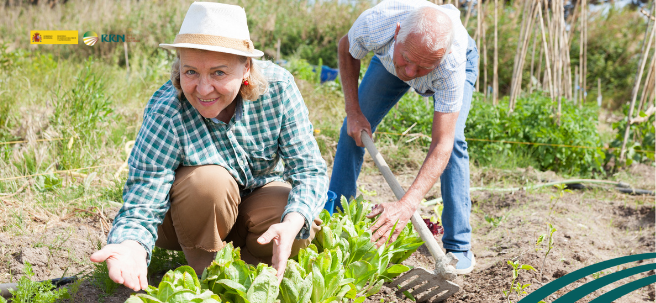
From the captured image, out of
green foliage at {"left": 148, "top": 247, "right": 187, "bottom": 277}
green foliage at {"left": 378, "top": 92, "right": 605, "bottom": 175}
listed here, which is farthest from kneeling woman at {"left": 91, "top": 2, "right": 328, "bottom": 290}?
green foliage at {"left": 378, "top": 92, "right": 605, "bottom": 175}

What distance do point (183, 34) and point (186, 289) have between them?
0.79 m

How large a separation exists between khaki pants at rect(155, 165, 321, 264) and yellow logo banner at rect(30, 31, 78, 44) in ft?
17.2

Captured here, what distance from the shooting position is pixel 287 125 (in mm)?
1870

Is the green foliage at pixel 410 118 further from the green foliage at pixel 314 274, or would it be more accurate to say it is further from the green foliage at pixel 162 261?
the green foliage at pixel 162 261

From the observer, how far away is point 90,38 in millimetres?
6305

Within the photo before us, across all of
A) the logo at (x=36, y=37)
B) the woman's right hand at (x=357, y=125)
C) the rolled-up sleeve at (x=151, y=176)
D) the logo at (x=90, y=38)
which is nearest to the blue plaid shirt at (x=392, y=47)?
the woman's right hand at (x=357, y=125)

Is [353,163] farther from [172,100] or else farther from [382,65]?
[172,100]

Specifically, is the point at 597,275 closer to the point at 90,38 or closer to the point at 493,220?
the point at 493,220

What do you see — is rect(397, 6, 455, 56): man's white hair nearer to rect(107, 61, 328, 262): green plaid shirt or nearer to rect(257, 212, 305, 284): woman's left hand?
rect(107, 61, 328, 262): green plaid shirt

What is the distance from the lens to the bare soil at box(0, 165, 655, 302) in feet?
6.82

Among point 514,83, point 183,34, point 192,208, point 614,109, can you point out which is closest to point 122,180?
point 192,208

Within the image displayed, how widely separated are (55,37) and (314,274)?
6.09 meters

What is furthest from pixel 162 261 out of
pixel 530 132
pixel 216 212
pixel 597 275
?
pixel 530 132

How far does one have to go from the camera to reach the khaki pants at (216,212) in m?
1.72
